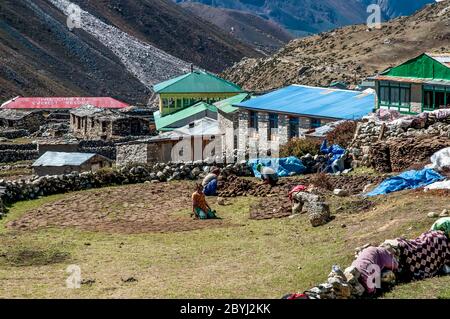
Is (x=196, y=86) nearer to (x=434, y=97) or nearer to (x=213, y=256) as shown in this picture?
(x=434, y=97)

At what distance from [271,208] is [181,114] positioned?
3985 centimetres

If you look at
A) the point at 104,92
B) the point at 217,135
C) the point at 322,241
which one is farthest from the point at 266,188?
the point at 104,92

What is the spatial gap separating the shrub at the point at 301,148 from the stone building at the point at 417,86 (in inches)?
267

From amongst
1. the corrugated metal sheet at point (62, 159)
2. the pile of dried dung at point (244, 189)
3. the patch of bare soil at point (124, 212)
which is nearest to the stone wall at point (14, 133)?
the corrugated metal sheet at point (62, 159)

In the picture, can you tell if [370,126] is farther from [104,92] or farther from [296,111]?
[104,92]

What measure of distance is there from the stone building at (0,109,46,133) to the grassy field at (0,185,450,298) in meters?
55.6

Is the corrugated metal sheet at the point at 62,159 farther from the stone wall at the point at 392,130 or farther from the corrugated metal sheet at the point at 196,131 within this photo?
the stone wall at the point at 392,130

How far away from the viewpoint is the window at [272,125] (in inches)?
2005

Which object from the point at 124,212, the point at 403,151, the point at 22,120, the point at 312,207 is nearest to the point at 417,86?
the point at 403,151

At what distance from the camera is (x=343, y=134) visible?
39594mm

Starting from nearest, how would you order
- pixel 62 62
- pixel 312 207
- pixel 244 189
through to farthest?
pixel 312 207 → pixel 244 189 → pixel 62 62
